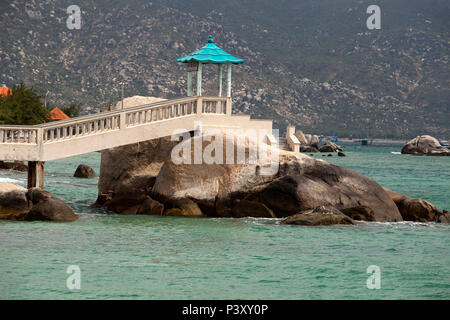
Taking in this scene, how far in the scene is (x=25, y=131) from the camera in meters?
26.9

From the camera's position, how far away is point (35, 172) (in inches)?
1059

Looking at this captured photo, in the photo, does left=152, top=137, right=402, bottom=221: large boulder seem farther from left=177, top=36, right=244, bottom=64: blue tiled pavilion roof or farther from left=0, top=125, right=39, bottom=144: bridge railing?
left=0, top=125, right=39, bottom=144: bridge railing

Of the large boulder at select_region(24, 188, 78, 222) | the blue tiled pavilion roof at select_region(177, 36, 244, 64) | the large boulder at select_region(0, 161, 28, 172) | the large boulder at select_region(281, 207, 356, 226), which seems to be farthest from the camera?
the large boulder at select_region(0, 161, 28, 172)

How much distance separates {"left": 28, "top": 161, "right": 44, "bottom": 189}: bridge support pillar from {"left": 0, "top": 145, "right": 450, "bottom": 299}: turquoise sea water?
2.37 meters

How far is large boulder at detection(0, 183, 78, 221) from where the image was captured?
937 inches

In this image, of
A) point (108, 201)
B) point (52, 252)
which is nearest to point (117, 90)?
point (108, 201)

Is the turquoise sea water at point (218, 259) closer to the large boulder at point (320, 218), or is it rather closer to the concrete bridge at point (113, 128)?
the large boulder at point (320, 218)

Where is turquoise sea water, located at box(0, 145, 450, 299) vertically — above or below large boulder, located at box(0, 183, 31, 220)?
below

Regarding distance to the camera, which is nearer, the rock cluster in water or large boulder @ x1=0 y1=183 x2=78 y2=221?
large boulder @ x1=0 y1=183 x2=78 y2=221

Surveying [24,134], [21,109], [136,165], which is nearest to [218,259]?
[136,165]

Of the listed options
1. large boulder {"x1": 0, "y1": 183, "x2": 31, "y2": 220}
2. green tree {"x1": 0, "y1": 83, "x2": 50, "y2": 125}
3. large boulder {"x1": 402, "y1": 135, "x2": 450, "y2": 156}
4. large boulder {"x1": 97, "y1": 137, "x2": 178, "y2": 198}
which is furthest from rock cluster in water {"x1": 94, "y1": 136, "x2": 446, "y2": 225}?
large boulder {"x1": 402, "y1": 135, "x2": 450, "y2": 156}

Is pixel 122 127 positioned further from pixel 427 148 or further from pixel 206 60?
pixel 427 148

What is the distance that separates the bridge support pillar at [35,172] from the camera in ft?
87.9

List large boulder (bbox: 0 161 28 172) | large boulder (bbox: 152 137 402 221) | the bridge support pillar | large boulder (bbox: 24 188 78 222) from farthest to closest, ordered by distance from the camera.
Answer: large boulder (bbox: 0 161 28 172), the bridge support pillar, large boulder (bbox: 152 137 402 221), large boulder (bbox: 24 188 78 222)
